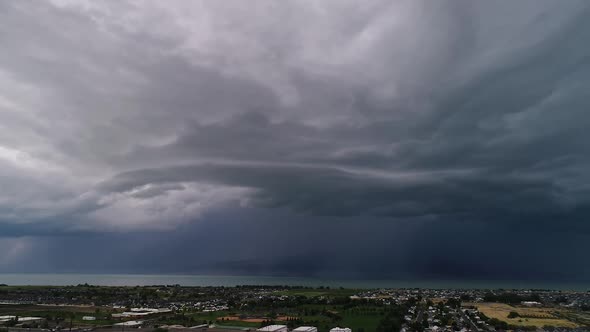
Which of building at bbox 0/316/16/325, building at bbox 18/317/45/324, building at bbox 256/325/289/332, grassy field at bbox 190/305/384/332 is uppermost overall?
building at bbox 0/316/16/325

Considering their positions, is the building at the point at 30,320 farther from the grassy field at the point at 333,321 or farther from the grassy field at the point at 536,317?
the grassy field at the point at 536,317

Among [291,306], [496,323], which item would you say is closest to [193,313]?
[291,306]

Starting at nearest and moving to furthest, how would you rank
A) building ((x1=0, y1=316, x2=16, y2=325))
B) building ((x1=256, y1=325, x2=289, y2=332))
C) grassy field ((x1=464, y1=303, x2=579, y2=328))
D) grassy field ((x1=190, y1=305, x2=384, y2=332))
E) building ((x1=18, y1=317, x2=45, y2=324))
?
building ((x1=256, y1=325, x2=289, y2=332)) → grassy field ((x1=190, y1=305, x2=384, y2=332)) → building ((x1=0, y1=316, x2=16, y2=325)) → building ((x1=18, y1=317, x2=45, y2=324)) → grassy field ((x1=464, y1=303, x2=579, y2=328))

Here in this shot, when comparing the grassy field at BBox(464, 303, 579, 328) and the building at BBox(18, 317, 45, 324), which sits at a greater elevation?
the building at BBox(18, 317, 45, 324)

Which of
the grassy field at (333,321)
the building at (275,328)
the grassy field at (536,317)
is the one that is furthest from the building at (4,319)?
the grassy field at (536,317)

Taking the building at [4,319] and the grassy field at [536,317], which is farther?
the grassy field at [536,317]

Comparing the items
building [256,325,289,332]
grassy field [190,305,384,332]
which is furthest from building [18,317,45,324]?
building [256,325,289,332]

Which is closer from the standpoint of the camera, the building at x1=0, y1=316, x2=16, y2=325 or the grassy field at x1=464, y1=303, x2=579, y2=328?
the building at x1=0, y1=316, x2=16, y2=325

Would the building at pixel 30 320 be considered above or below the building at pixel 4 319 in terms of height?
below

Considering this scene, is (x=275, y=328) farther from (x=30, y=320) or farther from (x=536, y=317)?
(x=536, y=317)

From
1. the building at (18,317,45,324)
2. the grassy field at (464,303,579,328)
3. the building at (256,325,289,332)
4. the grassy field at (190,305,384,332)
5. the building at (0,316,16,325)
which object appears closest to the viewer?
the building at (256,325,289,332)

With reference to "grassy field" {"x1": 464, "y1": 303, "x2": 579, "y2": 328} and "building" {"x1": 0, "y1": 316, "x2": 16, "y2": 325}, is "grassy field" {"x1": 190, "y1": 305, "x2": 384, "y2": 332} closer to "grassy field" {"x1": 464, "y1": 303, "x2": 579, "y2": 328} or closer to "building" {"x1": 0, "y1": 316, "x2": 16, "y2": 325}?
"grassy field" {"x1": 464, "y1": 303, "x2": 579, "y2": 328}
